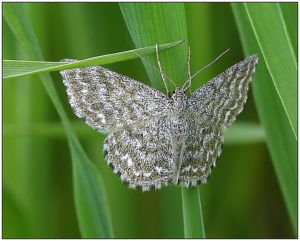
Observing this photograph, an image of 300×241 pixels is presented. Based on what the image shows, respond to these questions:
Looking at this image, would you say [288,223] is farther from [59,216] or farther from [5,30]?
[5,30]

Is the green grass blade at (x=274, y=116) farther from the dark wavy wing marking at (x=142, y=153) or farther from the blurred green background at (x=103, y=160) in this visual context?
the blurred green background at (x=103, y=160)

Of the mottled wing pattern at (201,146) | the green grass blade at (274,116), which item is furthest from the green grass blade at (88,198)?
the green grass blade at (274,116)

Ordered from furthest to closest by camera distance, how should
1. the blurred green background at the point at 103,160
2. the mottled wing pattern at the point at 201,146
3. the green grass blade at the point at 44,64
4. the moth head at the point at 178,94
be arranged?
1. the blurred green background at the point at 103,160
2. the mottled wing pattern at the point at 201,146
3. the moth head at the point at 178,94
4. the green grass blade at the point at 44,64

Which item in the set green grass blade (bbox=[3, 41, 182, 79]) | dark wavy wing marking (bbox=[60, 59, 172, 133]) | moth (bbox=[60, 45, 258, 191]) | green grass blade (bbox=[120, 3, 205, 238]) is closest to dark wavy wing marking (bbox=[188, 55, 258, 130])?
moth (bbox=[60, 45, 258, 191])

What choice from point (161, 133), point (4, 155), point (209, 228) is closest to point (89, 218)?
point (161, 133)

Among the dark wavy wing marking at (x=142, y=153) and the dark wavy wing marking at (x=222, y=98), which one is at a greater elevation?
the dark wavy wing marking at (x=222, y=98)

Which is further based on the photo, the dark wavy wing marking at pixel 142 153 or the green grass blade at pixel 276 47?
the dark wavy wing marking at pixel 142 153

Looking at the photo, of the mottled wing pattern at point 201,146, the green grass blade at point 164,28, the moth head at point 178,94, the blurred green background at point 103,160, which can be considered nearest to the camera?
the green grass blade at point 164,28
